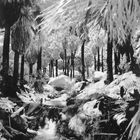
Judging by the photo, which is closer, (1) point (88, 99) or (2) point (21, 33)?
(1) point (88, 99)

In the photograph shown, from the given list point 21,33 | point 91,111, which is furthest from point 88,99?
point 21,33

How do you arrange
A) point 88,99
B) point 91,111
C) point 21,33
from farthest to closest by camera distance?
point 21,33 < point 88,99 < point 91,111

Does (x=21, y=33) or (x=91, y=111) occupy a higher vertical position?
(x=21, y=33)

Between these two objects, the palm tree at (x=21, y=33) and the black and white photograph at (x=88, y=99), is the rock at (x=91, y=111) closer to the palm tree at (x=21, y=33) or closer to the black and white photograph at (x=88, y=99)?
the black and white photograph at (x=88, y=99)

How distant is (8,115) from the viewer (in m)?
6.48

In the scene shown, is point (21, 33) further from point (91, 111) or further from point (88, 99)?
point (91, 111)

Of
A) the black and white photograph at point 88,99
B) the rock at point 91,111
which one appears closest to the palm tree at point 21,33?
the black and white photograph at point 88,99

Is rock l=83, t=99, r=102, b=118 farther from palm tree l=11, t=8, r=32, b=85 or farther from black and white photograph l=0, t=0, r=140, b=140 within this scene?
palm tree l=11, t=8, r=32, b=85

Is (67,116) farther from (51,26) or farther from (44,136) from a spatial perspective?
(51,26)

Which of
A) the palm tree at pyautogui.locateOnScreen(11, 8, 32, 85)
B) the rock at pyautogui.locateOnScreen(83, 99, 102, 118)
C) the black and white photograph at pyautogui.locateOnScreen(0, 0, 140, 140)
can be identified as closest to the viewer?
the black and white photograph at pyautogui.locateOnScreen(0, 0, 140, 140)

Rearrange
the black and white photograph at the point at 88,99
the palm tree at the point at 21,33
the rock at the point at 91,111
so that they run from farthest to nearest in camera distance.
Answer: the palm tree at the point at 21,33 → the rock at the point at 91,111 → the black and white photograph at the point at 88,99

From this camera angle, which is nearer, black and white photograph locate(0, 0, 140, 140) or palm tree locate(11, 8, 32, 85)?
black and white photograph locate(0, 0, 140, 140)

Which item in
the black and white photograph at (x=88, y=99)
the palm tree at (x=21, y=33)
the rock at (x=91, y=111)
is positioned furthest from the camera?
the palm tree at (x=21, y=33)

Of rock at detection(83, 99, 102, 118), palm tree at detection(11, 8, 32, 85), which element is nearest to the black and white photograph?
rock at detection(83, 99, 102, 118)
